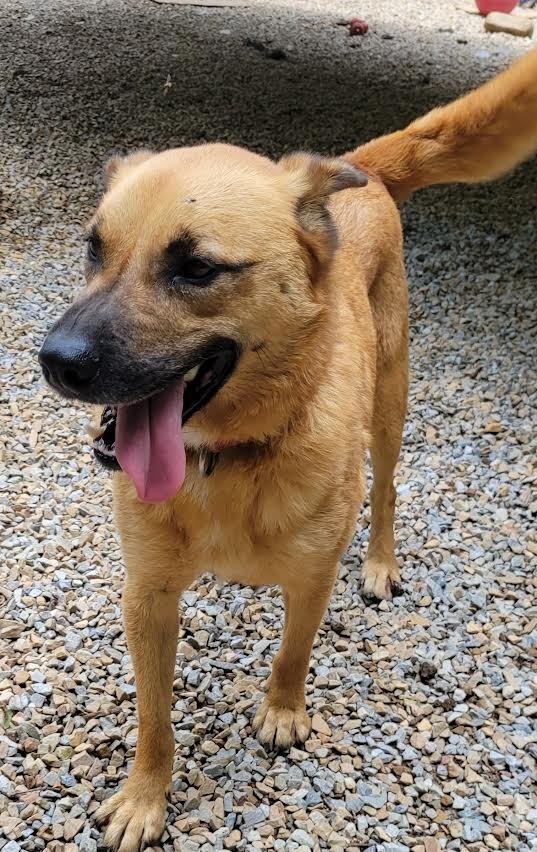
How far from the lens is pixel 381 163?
3.36 m

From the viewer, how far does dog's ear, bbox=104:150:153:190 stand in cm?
230

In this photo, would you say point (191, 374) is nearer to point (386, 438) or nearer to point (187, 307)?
point (187, 307)

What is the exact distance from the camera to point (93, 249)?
2.05 m

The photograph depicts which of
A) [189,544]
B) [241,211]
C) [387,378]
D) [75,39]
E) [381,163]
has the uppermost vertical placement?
[241,211]

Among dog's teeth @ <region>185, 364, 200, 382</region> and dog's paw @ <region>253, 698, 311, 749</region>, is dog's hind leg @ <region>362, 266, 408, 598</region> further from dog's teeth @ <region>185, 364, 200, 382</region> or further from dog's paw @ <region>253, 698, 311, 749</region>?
dog's teeth @ <region>185, 364, 200, 382</region>

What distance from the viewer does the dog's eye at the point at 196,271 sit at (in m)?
1.91

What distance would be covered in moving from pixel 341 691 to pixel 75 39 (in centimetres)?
932

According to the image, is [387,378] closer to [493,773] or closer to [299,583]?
[299,583]

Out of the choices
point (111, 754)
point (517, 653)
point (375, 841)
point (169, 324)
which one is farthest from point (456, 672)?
point (169, 324)

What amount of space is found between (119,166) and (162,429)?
876 millimetres

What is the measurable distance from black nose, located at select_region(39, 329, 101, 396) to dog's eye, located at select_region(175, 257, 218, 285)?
0.95ft

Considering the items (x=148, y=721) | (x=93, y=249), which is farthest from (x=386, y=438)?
(x=93, y=249)

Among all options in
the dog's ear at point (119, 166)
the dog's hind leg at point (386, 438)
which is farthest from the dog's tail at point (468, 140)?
the dog's ear at point (119, 166)

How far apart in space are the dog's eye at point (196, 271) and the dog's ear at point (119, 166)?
0.53 m
